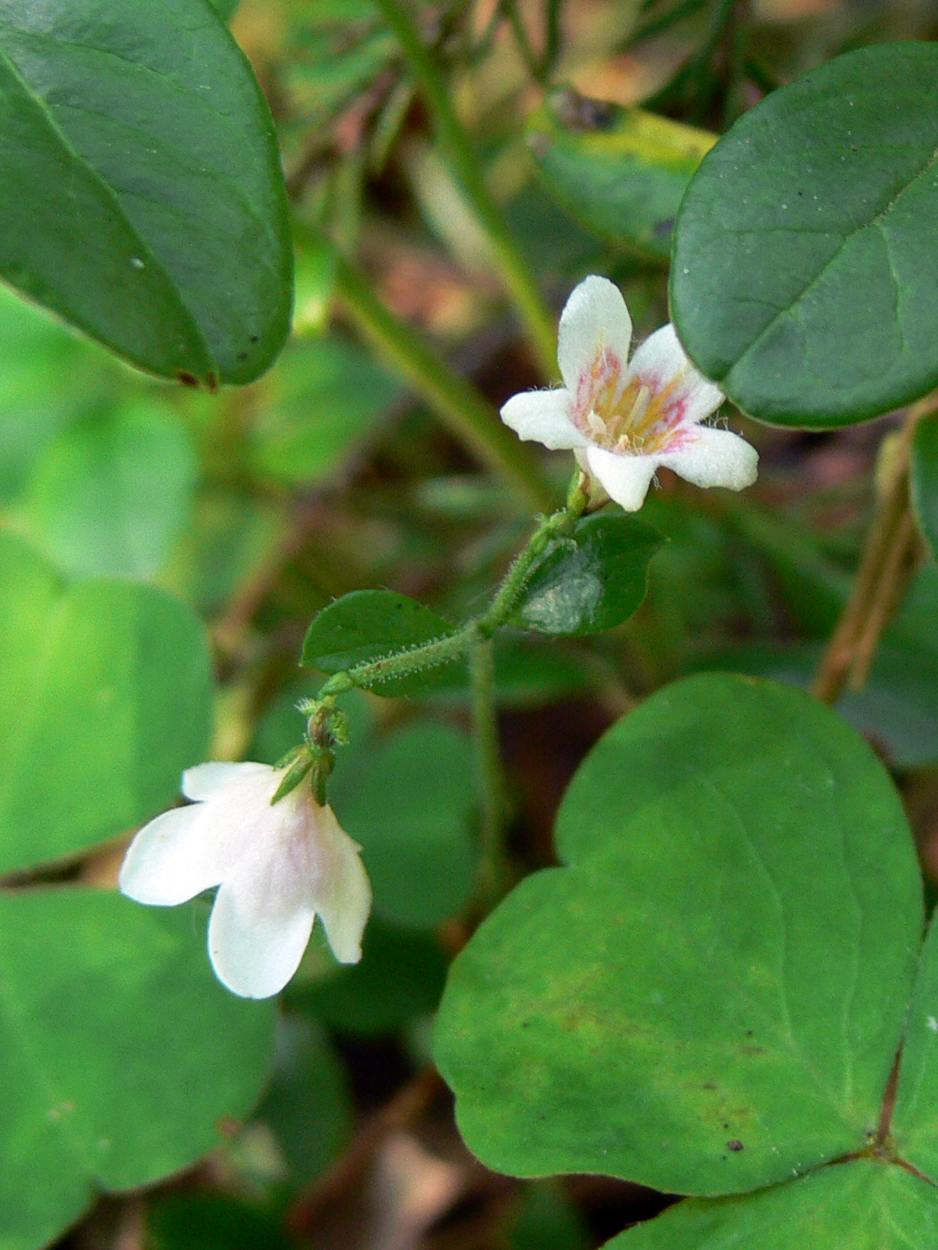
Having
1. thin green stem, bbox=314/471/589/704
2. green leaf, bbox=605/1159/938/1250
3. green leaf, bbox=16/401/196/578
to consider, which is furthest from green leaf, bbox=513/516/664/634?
green leaf, bbox=16/401/196/578

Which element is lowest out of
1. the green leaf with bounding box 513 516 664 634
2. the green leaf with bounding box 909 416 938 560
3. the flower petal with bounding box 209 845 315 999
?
the green leaf with bounding box 909 416 938 560

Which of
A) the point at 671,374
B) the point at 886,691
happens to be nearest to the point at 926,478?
the point at 671,374

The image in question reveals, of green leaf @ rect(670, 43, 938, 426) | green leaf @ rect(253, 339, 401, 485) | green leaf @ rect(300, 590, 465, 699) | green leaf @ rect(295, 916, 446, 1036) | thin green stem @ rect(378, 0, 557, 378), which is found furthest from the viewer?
green leaf @ rect(253, 339, 401, 485)

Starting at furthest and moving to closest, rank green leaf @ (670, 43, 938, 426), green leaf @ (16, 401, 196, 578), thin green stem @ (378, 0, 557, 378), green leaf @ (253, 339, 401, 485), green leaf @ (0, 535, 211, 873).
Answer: green leaf @ (253, 339, 401, 485) < green leaf @ (16, 401, 196, 578) < green leaf @ (0, 535, 211, 873) < thin green stem @ (378, 0, 557, 378) < green leaf @ (670, 43, 938, 426)

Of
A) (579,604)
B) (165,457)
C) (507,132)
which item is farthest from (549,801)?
(507,132)

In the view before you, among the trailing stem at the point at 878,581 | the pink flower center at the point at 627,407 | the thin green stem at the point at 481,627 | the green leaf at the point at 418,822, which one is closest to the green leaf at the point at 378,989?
the green leaf at the point at 418,822

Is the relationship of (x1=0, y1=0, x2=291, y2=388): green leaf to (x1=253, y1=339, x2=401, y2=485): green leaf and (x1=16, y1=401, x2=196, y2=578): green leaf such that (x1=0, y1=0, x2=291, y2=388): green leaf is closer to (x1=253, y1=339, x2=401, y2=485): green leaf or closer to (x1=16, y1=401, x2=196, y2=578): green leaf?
(x1=16, y1=401, x2=196, y2=578): green leaf

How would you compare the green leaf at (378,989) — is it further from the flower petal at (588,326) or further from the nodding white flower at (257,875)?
the flower petal at (588,326)
